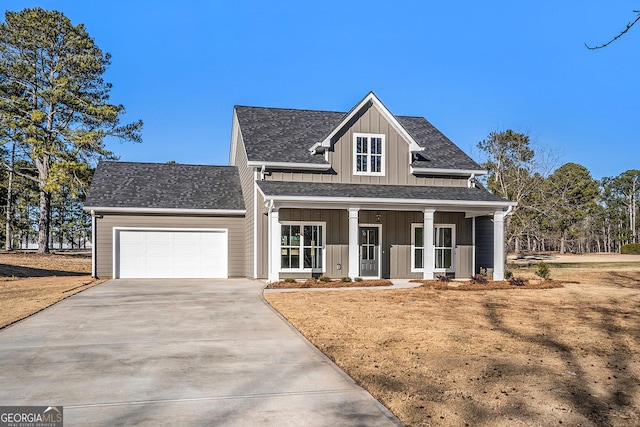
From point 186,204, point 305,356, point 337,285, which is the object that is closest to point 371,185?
point 337,285

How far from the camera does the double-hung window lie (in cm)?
2062

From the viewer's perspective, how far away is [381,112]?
71.3ft

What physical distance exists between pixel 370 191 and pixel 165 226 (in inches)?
335

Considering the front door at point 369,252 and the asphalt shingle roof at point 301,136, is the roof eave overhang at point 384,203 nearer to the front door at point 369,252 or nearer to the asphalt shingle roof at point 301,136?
the front door at point 369,252

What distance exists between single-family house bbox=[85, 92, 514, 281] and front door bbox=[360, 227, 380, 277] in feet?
0.13

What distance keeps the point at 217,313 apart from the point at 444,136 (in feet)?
55.1

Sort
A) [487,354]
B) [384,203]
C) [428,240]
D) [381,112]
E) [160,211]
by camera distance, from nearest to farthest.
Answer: [487,354] < [384,203] < [428,240] < [381,112] < [160,211]

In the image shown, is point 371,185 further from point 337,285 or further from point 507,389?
point 507,389

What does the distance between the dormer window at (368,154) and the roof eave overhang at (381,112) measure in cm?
69

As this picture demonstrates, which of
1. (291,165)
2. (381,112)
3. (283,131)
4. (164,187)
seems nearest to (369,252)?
(291,165)

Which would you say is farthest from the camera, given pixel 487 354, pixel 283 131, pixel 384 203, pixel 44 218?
pixel 44 218

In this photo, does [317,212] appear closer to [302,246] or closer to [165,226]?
[302,246]

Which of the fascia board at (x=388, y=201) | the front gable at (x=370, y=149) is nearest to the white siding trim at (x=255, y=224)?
the fascia board at (x=388, y=201)

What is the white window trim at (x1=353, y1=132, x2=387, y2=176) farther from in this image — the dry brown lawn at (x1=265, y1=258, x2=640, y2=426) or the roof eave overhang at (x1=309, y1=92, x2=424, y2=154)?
the dry brown lawn at (x1=265, y1=258, x2=640, y2=426)
